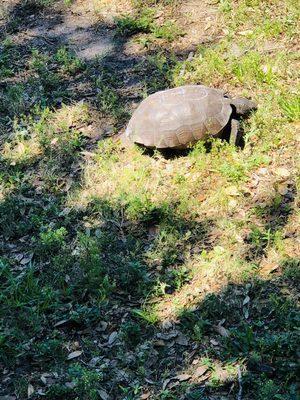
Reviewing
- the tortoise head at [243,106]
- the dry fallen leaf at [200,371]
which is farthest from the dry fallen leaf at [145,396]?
the tortoise head at [243,106]

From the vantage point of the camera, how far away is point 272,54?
273 inches

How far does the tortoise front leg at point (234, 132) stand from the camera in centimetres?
579

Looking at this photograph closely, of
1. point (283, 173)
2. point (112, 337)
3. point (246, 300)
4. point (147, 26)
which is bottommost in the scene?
point (112, 337)

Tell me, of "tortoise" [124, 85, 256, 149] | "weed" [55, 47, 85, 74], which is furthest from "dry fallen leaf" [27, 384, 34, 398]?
"weed" [55, 47, 85, 74]

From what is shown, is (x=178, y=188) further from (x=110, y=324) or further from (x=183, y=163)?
(x=110, y=324)

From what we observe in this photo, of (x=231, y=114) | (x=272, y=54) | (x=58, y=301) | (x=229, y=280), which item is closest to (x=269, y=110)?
(x=231, y=114)

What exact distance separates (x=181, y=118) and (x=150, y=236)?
142cm

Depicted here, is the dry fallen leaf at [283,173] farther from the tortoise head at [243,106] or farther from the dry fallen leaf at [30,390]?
the dry fallen leaf at [30,390]

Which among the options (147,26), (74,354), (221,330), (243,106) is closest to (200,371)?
(221,330)

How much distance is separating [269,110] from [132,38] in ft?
9.51

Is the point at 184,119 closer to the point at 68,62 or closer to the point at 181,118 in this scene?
the point at 181,118

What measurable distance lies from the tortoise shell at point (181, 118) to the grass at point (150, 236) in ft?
0.71

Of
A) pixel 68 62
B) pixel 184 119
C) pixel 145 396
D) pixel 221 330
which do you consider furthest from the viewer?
pixel 68 62

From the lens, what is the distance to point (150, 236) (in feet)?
17.2
